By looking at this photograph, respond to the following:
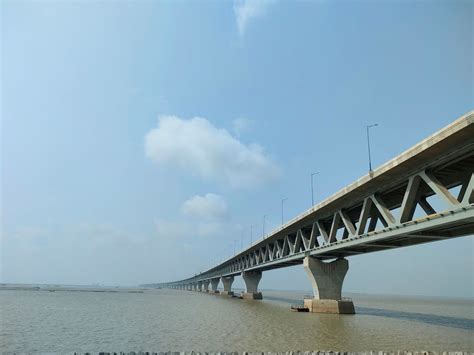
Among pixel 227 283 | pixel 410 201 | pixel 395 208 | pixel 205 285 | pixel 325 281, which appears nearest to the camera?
pixel 410 201

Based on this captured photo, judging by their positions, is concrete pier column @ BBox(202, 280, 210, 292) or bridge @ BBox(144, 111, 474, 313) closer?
bridge @ BBox(144, 111, 474, 313)

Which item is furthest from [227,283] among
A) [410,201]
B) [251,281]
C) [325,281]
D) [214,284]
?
[410,201]

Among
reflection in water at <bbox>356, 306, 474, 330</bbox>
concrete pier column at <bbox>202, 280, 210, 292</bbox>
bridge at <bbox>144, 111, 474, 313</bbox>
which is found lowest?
reflection in water at <bbox>356, 306, 474, 330</bbox>

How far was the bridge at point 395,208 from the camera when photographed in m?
26.3

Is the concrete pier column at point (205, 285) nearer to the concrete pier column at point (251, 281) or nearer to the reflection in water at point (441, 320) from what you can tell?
the concrete pier column at point (251, 281)

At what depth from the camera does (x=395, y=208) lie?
4519cm

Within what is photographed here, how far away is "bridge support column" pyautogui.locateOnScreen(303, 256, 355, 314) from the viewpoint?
172 feet

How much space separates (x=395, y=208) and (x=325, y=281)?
15.4m

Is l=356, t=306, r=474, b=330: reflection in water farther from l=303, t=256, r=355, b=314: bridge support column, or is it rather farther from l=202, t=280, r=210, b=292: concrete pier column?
l=202, t=280, r=210, b=292: concrete pier column

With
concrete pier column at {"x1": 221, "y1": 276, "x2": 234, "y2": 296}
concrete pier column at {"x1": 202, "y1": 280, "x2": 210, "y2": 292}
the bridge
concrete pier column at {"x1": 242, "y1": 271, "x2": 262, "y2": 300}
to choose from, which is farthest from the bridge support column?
concrete pier column at {"x1": 202, "y1": 280, "x2": 210, "y2": 292}

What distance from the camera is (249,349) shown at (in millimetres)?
22156

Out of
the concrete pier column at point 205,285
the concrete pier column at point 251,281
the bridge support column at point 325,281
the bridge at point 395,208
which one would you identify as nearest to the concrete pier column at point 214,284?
the concrete pier column at point 205,285

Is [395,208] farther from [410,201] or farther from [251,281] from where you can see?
[251,281]

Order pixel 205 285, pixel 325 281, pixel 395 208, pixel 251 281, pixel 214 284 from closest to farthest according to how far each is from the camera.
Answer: pixel 395 208
pixel 325 281
pixel 251 281
pixel 214 284
pixel 205 285
